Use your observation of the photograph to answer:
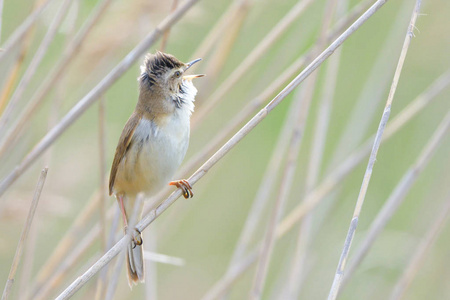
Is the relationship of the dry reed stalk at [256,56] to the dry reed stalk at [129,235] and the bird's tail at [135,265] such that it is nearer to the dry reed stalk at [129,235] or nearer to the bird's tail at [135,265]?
the bird's tail at [135,265]

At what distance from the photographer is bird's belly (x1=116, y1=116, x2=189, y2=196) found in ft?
8.22

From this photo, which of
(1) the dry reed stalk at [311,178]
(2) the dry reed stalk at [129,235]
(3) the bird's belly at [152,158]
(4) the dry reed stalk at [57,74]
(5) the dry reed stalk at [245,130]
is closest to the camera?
(2) the dry reed stalk at [129,235]

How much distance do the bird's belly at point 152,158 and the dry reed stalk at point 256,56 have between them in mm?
312

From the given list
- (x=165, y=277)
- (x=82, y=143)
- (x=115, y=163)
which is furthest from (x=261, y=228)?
(x=115, y=163)

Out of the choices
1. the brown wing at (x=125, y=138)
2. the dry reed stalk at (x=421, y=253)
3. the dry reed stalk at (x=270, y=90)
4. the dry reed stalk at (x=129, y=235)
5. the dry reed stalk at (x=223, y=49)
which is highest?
the dry reed stalk at (x=223, y=49)

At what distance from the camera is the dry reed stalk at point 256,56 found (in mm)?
2703

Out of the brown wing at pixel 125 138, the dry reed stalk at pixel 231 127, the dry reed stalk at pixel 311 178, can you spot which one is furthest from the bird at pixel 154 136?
the dry reed stalk at pixel 311 178

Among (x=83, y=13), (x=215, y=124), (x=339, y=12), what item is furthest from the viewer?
(x=83, y=13)

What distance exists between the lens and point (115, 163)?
8.66 ft

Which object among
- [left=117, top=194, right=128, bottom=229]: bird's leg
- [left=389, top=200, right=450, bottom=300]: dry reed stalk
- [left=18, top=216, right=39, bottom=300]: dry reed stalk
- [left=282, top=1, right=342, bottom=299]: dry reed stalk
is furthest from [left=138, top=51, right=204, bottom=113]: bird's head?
[left=389, top=200, right=450, bottom=300]: dry reed stalk

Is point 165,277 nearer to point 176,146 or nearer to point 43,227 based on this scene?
point 43,227

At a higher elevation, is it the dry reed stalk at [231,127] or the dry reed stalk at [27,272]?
the dry reed stalk at [231,127]

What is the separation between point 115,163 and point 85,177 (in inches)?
45.2

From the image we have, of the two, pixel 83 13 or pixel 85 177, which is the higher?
pixel 83 13
